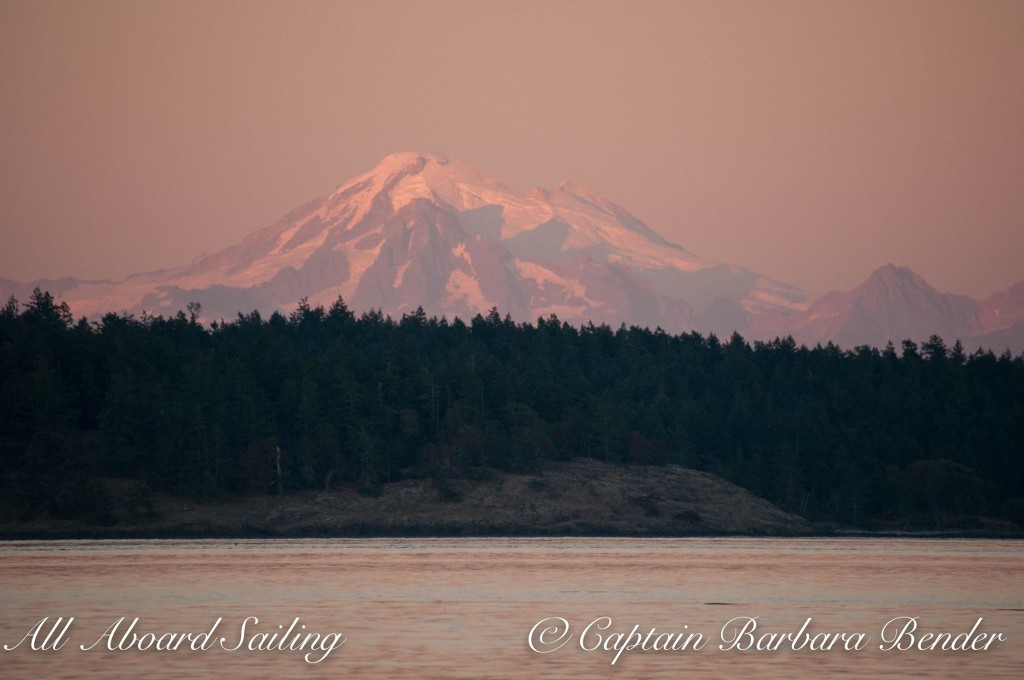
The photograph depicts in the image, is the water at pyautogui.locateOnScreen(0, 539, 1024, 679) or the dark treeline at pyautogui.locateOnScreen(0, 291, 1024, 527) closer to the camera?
the water at pyautogui.locateOnScreen(0, 539, 1024, 679)

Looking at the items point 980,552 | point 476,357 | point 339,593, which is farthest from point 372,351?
point 339,593

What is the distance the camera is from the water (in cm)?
4172

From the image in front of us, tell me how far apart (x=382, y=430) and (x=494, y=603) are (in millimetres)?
97379

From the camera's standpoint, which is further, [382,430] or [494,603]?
[382,430]

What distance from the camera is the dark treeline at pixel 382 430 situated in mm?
143875

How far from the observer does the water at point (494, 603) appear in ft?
137

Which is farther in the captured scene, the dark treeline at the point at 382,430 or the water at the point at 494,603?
the dark treeline at the point at 382,430

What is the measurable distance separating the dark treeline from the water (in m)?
27.9

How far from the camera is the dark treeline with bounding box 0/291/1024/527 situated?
144 meters

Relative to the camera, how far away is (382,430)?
158125 mm

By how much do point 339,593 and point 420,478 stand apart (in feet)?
277

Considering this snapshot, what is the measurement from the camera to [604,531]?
14512cm

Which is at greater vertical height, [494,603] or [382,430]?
[494,603]

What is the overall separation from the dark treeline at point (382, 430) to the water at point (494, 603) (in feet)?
91.6
